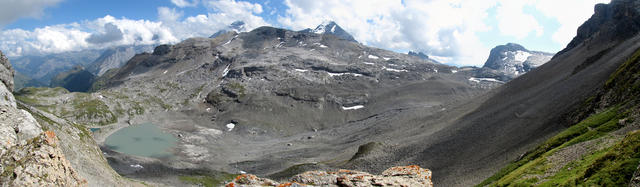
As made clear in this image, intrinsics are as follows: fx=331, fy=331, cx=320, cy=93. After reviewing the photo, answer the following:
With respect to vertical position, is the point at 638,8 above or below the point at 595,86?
above

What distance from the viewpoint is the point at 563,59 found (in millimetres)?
123688

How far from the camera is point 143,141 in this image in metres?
157

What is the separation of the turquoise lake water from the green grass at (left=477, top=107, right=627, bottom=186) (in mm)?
125372

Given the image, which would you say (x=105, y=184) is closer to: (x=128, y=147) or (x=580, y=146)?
(x=580, y=146)

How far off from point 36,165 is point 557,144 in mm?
54559

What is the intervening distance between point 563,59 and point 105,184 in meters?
147

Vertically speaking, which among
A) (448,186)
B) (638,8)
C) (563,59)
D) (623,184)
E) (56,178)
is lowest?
(56,178)

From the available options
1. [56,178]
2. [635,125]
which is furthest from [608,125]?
[56,178]

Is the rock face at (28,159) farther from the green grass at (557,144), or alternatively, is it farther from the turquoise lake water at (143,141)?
the turquoise lake water at (143,141)

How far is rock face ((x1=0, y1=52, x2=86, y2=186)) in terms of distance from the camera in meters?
14.5

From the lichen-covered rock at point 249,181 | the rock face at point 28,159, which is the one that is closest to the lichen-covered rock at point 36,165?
the rock face at point 28,159

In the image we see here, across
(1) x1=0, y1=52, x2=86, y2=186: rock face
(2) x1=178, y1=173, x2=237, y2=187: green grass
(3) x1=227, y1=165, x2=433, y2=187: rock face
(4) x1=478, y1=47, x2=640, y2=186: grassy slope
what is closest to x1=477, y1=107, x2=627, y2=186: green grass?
(4) x1=478, y1=47, x2=640, y2=186: grassy slope

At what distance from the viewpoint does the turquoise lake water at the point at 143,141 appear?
13876 cm

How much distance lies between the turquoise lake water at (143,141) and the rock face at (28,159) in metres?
124
